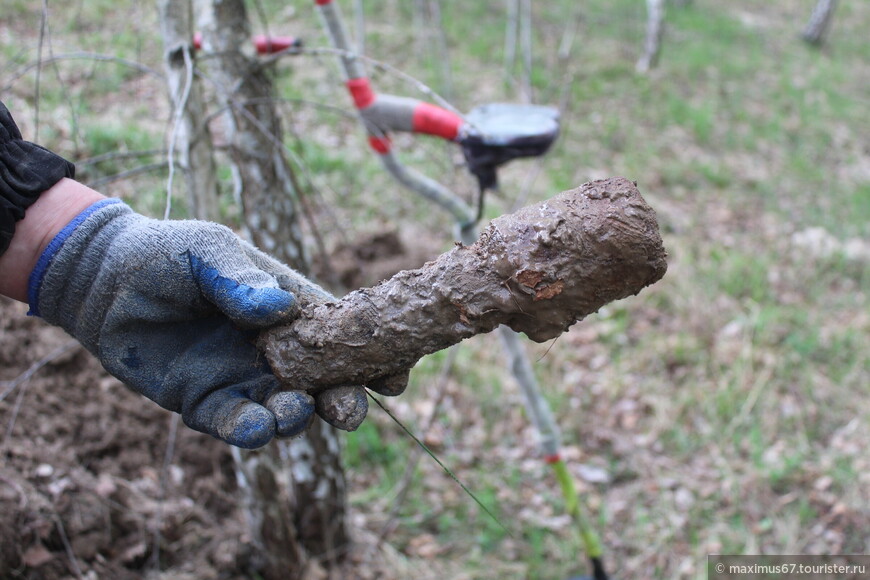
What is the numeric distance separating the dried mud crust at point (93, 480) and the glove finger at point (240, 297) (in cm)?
109

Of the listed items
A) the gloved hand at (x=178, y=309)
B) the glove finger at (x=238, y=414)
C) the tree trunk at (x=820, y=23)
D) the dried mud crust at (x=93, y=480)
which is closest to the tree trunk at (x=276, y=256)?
the dried mud crust at (x=93, y=480)

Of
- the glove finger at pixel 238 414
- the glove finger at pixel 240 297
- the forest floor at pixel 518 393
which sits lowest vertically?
the forest floor at pixel 518 393

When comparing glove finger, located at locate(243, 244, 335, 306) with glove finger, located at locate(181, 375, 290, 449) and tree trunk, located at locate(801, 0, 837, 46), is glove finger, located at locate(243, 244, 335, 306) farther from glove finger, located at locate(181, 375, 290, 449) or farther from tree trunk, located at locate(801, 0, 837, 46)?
tree trunk, located at locate(801, 0, 837, 46)

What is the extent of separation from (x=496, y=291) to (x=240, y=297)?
503mm

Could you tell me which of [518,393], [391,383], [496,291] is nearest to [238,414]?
[391,383]

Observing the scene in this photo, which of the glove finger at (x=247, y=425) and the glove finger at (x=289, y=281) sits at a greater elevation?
the glove finger at (x=289, y=281)

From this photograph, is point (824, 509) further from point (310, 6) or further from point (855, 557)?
point (310, 6)

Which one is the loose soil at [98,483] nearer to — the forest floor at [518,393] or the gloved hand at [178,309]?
the forest floor at [518,393]

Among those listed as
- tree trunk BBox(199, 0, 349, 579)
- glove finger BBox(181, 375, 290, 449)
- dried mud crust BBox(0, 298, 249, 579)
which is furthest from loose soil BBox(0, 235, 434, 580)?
glove finger BBox(181, 375, 290, 449)

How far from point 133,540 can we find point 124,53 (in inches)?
181

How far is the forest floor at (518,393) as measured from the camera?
2.53 metres

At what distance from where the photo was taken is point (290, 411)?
4.07ft

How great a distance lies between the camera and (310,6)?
7809 mm

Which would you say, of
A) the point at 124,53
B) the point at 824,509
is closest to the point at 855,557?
the point at 824,509
